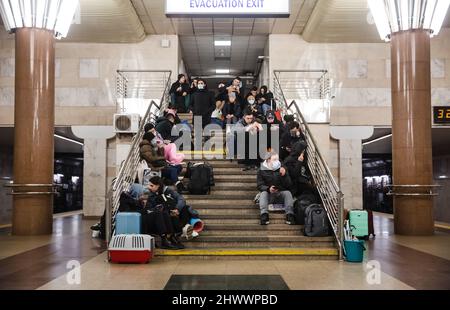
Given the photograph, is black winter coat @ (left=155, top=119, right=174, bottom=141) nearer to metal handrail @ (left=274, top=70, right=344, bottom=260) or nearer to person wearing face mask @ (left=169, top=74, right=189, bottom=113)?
person wearing face mask @ (left=169, top=74, right=189, bottom=113)

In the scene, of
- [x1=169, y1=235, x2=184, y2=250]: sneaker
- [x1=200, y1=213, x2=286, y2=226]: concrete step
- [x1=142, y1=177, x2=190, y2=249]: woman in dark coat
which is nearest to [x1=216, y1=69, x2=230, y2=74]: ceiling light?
[x1=200, y1=213, x2=286, y2=226]: concrete step

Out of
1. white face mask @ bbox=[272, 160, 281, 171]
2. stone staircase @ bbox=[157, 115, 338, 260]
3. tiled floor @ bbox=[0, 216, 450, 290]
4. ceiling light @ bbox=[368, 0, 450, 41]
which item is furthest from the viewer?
ceiling light @ bbox=[368, 0, 450, 41]

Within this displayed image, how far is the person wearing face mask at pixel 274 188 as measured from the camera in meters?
8.66

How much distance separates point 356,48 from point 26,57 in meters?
10.1

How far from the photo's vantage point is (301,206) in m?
8.66

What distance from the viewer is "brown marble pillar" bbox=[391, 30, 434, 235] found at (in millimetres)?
11258

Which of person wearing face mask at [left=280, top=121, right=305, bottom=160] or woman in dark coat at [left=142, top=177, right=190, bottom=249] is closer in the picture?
woman in dark coat at [left=142, top=177, right=190, bottom=249]

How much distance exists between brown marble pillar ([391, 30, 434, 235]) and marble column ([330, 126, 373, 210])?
4513 millimetres

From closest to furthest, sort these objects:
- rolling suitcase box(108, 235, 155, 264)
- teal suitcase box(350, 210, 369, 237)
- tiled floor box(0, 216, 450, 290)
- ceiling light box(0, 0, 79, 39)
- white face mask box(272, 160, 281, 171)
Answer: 1. tiled floor box(0, 216, 450, 290)
2. rolling suitcase box(108, 235, 155, 264)
3. white face mask box(272, 160, 281, 171)
4. teal suitcase box(350, 210, 369, 237)
5. ceiling light box(0, 0, 79, 39)

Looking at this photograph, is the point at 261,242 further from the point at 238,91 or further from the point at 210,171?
the point at 238,91

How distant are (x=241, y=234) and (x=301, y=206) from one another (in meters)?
1.16

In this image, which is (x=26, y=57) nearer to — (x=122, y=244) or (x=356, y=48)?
(x=122, y=244)

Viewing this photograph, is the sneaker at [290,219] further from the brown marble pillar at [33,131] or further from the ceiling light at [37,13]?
Result: the ceiling light at [37,13]

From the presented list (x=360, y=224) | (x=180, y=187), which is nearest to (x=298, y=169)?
(x=360, y=224)
